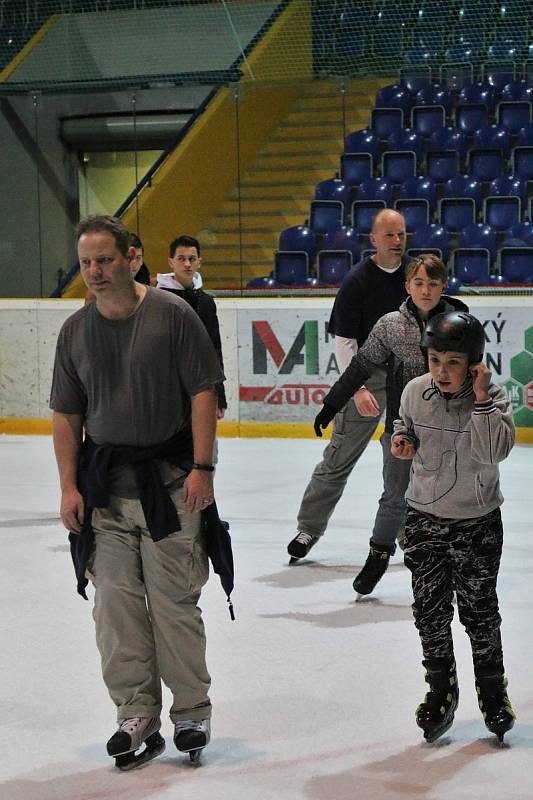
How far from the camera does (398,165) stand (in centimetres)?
1450

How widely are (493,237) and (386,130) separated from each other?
2.92m

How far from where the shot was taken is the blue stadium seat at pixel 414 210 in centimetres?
1356

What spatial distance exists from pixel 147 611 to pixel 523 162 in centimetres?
1120

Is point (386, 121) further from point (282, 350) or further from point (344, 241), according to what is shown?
point (282, 350)

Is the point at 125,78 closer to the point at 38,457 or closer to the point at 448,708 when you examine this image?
the point at 38,457

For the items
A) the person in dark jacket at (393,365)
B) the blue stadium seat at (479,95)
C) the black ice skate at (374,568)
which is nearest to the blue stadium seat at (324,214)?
the blue stadium seat at (479,95)

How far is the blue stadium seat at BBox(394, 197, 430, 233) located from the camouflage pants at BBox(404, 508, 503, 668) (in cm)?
1013

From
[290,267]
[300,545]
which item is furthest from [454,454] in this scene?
[290,267]

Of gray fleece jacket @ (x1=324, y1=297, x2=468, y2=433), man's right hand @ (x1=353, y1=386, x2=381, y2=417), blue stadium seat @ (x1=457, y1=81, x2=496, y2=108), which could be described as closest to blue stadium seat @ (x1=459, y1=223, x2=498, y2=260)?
blue stadium seat @ (x1=457, y1=81, x2=496, y2=108)

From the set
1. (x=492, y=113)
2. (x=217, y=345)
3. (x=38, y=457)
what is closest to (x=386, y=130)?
(x=492, y=113)

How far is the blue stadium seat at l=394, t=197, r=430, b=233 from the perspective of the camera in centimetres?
1356

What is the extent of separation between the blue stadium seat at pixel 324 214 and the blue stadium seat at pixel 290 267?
2.77 feet

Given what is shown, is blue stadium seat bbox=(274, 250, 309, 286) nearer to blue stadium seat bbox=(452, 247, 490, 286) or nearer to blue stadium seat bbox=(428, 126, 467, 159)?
blue stadium seat bbox=(452, 247, 490, 286)

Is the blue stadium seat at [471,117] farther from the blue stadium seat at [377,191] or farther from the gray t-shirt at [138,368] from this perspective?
the gray t-shirt at [138,368]
